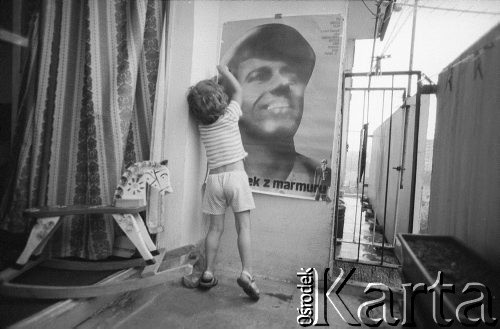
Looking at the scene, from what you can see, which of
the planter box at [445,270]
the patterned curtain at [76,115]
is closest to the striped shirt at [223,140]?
the patterned curtain at [76,115]

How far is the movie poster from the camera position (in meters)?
2.53

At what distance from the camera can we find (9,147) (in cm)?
232

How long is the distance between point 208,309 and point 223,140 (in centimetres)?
131

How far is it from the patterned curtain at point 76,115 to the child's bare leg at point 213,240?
30.1 inches

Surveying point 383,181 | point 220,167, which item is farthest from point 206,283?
point 383,181

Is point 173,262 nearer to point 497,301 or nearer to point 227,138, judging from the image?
point 227,138

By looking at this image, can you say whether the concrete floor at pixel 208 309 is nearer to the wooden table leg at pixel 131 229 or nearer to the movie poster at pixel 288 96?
the wooden table leg at pixel 131 229

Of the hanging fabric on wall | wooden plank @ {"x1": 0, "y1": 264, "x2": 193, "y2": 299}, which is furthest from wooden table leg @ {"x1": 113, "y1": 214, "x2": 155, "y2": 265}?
the hanging fabric on wall

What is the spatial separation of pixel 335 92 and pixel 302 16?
0.76 meters

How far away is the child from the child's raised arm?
0.12 metres

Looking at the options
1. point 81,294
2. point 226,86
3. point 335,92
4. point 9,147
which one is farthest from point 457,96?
point 9,147

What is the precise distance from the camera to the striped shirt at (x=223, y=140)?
235 centimetres

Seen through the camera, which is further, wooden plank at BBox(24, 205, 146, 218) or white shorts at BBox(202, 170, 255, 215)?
white shorts at BBox(202, 170, 255, 215)

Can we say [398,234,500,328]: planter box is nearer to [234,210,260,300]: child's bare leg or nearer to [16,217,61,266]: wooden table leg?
[234,210,260,300]: child's bare leg
